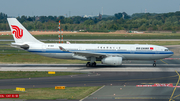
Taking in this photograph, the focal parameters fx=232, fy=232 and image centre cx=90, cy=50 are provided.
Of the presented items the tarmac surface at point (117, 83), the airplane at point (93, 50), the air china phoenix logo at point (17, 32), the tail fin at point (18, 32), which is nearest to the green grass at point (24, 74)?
the tarmac surface at point (117, 83)

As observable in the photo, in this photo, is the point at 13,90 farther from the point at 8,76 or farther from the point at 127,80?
the point at 127,80

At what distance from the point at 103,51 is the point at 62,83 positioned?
14.3m

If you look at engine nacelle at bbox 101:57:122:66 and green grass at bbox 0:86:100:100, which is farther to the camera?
engine nacelle at bbox 101:57:122:66

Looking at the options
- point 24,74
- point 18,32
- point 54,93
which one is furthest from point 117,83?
point 18,32


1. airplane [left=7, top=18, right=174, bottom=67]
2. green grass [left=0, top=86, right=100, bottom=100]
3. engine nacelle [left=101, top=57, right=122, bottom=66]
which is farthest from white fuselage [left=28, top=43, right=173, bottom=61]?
green grass [left=0, top=86, right=100, bottom=100]

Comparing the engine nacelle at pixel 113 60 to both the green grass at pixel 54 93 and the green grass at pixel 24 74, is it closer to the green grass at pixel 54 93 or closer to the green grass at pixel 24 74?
the green grass at pixel 24 74

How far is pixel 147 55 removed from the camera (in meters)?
40.7

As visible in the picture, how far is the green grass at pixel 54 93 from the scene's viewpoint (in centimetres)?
2133

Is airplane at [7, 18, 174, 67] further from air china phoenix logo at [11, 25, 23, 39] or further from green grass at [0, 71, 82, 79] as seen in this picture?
green grass at [0, 71, 82, 79]

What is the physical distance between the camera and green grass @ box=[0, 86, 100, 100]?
21.3 meters

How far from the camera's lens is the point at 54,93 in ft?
74.4

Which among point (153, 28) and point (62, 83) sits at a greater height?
point (153, 28)

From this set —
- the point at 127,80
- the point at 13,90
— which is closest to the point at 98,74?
the point at 127,80

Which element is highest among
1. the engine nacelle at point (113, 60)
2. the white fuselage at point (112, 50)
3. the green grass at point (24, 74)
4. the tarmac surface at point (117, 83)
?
the white fuselage at point (112, 50)
